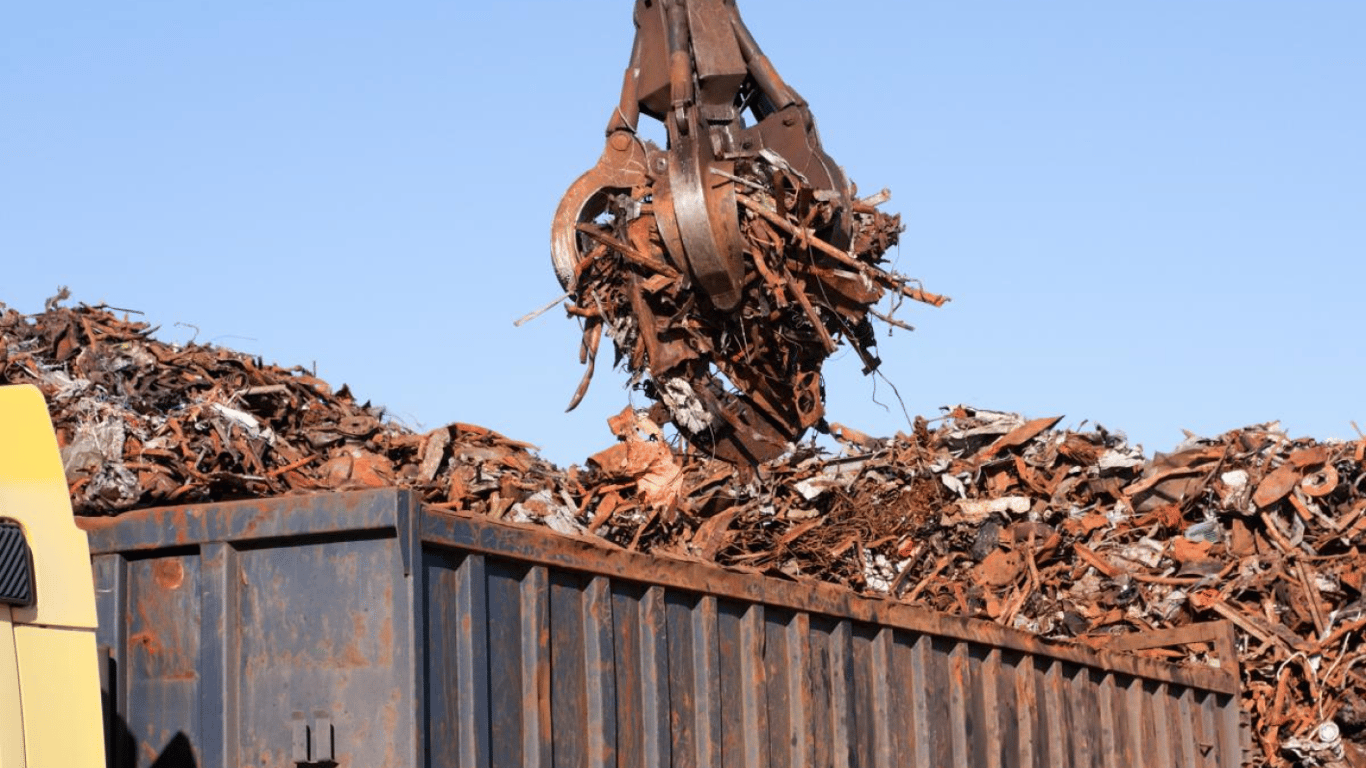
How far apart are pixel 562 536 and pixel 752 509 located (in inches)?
203

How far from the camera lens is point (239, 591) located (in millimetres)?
3777

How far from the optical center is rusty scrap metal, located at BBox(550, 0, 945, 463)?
884cm

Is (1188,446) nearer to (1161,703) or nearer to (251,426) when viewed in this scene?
(1161,703)

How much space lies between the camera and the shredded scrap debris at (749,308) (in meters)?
8.88

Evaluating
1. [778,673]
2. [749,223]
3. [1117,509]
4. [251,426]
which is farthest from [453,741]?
[1117,509]

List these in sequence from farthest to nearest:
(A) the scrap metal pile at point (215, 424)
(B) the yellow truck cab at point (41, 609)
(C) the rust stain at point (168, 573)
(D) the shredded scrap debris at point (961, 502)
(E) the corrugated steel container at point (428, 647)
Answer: (D) the shredded scrap debris at point (961, 502) < (A) the scrap metal pile at point (215, 424) < (C) the rust stain at point (168, 573) < (E) the corrugated steel container at point (428, 647) < (B) the yellow truck cab at point (41, 609)

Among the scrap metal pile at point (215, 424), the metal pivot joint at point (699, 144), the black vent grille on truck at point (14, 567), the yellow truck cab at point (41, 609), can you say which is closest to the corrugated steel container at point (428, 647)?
the yellow truck cab at point (41, 609)

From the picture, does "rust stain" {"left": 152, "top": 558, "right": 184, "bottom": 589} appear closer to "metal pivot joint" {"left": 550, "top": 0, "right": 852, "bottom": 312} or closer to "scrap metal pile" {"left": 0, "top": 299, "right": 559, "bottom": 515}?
"scrap metal pile" {"left": 0, "top": 299, "right": 559, "bottom": 515}

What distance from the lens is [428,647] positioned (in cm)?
366

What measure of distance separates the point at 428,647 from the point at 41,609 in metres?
0.84

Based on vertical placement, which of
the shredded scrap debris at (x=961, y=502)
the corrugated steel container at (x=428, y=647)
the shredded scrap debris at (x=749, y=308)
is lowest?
the corrugated steel container at (x=428, y=647)

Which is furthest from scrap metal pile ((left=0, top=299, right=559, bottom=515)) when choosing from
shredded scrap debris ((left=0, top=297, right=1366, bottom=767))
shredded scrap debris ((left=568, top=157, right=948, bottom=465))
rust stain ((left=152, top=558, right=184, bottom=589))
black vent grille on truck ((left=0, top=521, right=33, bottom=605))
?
black vent grille on truck ((left=0, top=521, right=33, bottom=605))

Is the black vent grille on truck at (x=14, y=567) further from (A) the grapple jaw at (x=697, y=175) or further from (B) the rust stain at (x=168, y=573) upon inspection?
(A) the grapple jaw at (x=697, y=175)

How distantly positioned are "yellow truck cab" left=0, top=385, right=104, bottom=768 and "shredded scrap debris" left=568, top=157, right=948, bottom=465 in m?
5.81
